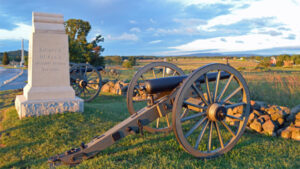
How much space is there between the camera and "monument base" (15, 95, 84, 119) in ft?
21.8

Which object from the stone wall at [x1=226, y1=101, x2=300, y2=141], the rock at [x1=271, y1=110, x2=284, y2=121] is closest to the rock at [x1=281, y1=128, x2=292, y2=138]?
the stone wall at [x1=226, y1=101, x2=300, y2=141]

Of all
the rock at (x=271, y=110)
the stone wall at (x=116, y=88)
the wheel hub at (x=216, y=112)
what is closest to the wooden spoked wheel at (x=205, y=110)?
the wheel hub at (x=216, y=112)

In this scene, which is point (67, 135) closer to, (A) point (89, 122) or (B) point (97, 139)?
(A) point (89, 122)

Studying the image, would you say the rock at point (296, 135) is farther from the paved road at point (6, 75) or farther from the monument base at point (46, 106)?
the paved road at point (6, 75)

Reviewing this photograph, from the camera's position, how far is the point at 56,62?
7332mm

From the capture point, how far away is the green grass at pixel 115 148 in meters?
3.73

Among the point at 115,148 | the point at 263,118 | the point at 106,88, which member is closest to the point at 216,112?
the point at 115,148

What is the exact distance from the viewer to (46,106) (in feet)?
22.5

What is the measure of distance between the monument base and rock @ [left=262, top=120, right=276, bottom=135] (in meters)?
5.09

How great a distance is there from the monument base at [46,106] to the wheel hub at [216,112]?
461 centimetres

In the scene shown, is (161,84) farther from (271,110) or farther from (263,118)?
(271,110)

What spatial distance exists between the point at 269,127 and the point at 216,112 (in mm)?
2564

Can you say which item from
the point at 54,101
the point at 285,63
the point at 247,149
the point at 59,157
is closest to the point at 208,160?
the point at 247,149

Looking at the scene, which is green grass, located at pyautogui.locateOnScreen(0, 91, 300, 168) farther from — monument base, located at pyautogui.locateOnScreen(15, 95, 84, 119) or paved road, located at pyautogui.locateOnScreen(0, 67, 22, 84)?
paved road, located at pyautogui.locateOnScreen(0, 67, 22, 84)
